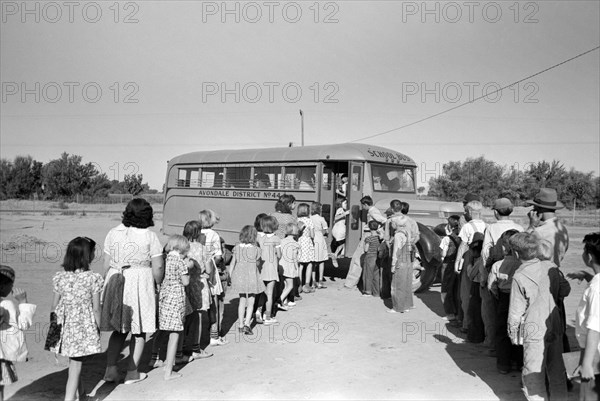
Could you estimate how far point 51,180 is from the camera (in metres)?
60.8

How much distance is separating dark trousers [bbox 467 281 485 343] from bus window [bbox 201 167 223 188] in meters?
9.55

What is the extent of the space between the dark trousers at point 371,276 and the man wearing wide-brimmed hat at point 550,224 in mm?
4237

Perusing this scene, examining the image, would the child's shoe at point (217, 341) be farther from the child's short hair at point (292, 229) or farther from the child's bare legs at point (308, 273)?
the child's bare legs at point (308, 273)

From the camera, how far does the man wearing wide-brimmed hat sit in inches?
192

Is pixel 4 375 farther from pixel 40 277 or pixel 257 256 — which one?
pixel 40 277

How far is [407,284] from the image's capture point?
317 inches

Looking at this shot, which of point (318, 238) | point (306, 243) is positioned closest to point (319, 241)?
point (318, 238)

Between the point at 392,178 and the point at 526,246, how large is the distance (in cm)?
759

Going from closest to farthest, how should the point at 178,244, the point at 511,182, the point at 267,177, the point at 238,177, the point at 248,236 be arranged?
the point at 178,244 → the point at 248,236 → the point at 267,177 → the point at 238,177 → the point at 511,182

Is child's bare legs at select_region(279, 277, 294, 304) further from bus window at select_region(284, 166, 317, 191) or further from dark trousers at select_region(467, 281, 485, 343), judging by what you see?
bus window at select_region(284, 166, 317, 191)

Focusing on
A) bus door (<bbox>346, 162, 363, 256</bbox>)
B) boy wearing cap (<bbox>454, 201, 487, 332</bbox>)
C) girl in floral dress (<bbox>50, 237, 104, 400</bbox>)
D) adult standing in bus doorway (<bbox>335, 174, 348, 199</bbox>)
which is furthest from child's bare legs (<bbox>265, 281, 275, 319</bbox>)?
adult standing in bus doorway (<bbox>335, 174, 348, 199</bbox>)

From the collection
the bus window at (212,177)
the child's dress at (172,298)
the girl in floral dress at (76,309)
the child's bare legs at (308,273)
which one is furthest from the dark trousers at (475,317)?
the bus window at (212,177)

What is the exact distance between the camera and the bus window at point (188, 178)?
1567cm

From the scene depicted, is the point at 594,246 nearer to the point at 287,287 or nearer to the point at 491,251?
the point at 491,251
